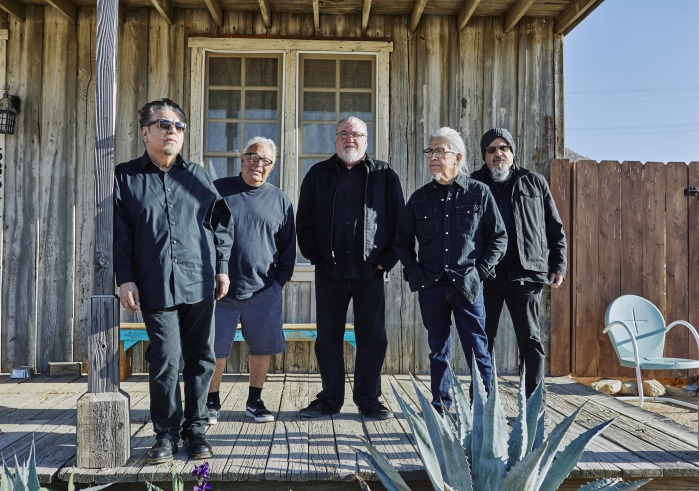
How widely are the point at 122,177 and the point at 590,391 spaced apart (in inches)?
147

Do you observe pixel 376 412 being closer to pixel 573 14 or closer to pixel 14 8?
pixel 573 14

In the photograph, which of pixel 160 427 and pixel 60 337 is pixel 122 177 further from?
pixel 60 337

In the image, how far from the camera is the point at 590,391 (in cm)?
513

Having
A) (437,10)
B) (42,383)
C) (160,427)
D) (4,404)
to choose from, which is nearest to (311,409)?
(160,427)

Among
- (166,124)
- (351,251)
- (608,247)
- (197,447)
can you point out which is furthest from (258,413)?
(608,247)

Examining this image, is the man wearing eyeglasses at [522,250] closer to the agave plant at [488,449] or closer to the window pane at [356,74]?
the agave plant at [488,449]

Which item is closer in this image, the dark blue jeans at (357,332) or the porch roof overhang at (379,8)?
the dark blue jeans at (357,332)

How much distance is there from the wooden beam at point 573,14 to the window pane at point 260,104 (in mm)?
2535

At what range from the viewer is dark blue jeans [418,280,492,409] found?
380cm

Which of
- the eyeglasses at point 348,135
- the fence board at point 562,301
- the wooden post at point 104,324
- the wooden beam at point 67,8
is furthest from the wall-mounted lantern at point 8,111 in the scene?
the fence board at point 562,301

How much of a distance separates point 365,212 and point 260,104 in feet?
7.70

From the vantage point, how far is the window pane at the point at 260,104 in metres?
5.95

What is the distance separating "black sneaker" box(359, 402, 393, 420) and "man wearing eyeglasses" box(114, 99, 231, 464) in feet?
3.70

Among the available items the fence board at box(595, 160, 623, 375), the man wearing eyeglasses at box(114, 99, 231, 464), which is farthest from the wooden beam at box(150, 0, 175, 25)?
the fence board at box(595, 160, 623, 375)
